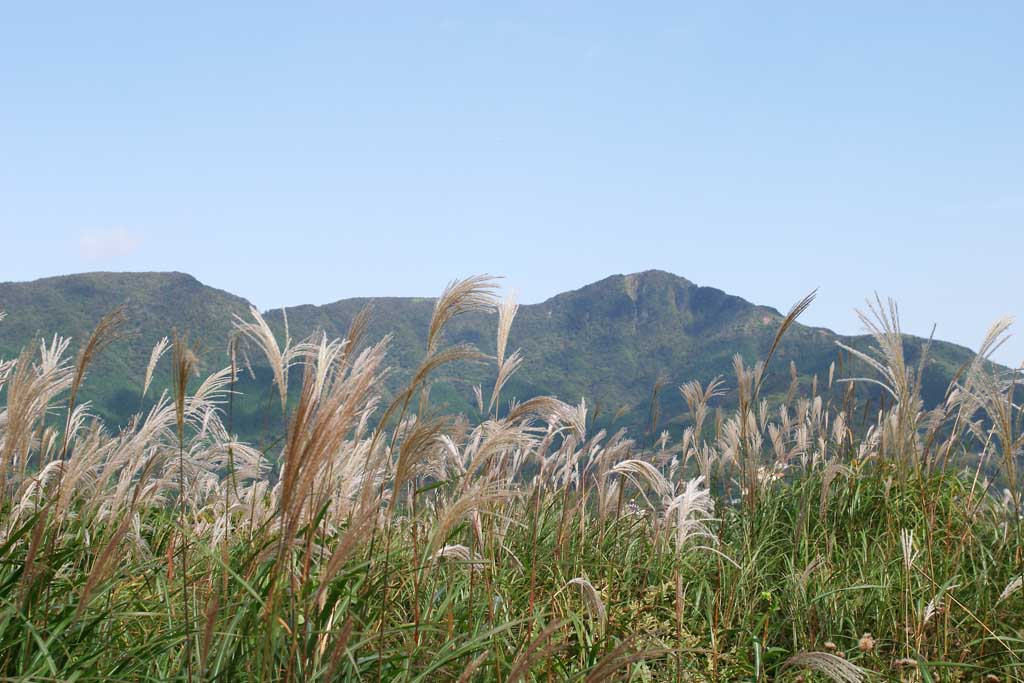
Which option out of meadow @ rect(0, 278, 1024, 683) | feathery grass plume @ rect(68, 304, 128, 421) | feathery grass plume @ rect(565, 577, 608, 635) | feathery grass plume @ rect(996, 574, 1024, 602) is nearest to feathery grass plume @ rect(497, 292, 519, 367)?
meadow @ rect(0, 278, 1024, 683)

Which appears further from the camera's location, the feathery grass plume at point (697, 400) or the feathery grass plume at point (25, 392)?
the feathery grass plume at point (697, 400)

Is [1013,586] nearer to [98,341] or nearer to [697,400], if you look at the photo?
[697,400]

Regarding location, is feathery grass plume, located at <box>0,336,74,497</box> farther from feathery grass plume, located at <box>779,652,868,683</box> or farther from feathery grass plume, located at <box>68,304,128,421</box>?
feathery grass plume, located at <box>779,652,868,683</box>

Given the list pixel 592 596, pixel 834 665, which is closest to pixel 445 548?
pixel 592 596

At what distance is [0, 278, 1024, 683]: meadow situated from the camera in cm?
236

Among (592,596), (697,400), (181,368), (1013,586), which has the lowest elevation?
(1013,586)

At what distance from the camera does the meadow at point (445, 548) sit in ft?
7.73

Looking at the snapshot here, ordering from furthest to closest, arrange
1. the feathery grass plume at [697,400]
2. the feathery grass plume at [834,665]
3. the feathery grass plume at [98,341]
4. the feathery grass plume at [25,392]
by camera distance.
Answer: the feathery grass plume at [697,400]
the feathery grass plume at [98,341]
the feathery grass plume at [25,392]
the feathery grass plume at [834,665]

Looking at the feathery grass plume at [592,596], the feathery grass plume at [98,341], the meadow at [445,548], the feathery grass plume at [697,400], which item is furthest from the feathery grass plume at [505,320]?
the feathery grass plume at [697,400]

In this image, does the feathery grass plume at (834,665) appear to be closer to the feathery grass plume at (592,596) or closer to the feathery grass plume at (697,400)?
the feathery grass plume at (592,596)

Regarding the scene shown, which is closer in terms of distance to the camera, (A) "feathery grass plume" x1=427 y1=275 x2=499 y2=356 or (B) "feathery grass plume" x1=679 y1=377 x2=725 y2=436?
(A) "feathery grass plume" x1=427 y1=275 x2=499 y2=356

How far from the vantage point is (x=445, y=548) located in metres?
3.15

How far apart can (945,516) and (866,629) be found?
76.0 inches

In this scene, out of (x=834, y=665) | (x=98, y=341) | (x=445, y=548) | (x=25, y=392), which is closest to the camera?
(x=834, y=665)
